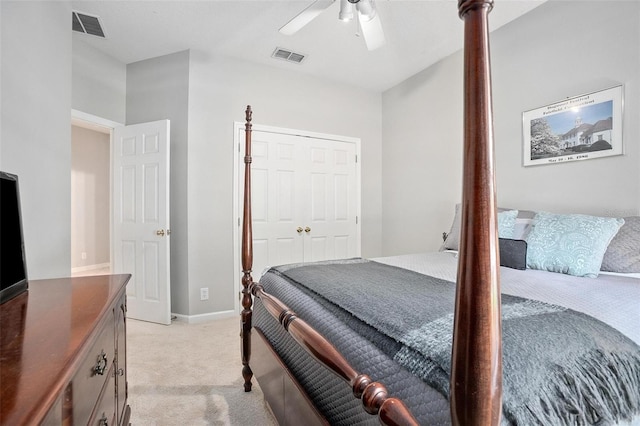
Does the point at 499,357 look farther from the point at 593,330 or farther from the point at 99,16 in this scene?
the point at 99,16

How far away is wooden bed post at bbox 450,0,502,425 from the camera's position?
44 cm

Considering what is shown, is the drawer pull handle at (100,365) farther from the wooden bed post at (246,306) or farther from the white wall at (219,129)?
the white wall at (219,129)

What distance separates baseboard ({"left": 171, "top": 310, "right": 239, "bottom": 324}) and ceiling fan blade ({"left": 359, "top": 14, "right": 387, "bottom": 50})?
9.54 ft

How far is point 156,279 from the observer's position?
10.4ft

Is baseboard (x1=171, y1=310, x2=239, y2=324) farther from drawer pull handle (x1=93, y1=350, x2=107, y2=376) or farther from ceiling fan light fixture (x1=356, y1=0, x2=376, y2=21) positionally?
ceiling fan light fixture (x1=356, y1=0, x2=376, y2=21)

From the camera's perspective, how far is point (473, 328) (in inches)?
17.6

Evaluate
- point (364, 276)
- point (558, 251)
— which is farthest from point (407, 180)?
point (364, 276)

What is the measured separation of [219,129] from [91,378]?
112 inches

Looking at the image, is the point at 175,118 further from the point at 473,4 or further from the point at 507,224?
the point at 473,4

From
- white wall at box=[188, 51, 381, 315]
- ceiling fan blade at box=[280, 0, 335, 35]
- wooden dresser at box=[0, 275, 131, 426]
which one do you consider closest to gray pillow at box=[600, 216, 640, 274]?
ceiling fan blade at box=[280, 0, 335, 35]

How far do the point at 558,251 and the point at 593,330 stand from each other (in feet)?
3.27

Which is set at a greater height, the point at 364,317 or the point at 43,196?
the point at 43,196

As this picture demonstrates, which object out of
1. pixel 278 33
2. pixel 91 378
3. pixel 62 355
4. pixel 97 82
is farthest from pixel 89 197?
pixel 62 355

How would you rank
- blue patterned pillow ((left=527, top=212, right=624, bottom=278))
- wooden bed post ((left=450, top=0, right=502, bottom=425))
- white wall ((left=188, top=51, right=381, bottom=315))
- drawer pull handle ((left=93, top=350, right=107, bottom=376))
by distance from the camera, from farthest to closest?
white wall ((left=188, top=51, right=381, bottom=315))
blue patterned pillow ((left=527, top=212, right=624, bottom=278))
drawer pull handle ((left=93, top=350, right=107, bottom=376))
wooden bed post ((left=450, top=0, right=502, bottom=425))
